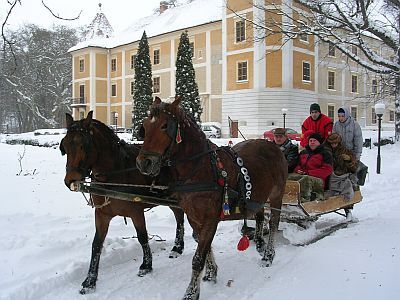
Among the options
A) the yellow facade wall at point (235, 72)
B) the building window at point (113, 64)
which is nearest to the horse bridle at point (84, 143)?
the yellow facade wall at point (235, 72)

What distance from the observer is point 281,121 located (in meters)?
35.8

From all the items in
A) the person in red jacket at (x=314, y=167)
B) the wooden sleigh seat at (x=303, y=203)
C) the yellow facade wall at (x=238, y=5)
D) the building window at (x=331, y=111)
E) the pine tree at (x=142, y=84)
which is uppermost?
the yellow facade wall at (x=238, y=5)

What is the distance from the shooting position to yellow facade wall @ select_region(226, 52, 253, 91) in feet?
121

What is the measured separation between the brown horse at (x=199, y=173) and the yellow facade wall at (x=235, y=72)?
1255 inches

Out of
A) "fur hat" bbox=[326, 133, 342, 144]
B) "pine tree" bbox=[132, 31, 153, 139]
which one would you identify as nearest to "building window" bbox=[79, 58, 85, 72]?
"pine tree" bbox=[132, 31, 153, 139]

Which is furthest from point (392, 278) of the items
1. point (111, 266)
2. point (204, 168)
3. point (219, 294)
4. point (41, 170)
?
point (41, 170)

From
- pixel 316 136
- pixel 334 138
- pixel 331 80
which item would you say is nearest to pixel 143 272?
pixel 316 136

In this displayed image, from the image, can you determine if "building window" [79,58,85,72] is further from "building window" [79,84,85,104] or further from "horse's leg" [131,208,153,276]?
"horse's leg" [131,208,153,276]

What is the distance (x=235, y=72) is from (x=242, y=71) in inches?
27.1

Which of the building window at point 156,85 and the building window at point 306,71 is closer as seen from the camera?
the building window at point 306,71

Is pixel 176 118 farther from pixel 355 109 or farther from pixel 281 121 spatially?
pixel 355 109

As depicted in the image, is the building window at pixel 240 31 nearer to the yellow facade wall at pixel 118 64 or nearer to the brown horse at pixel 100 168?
the yellow facade wall at pixel 118 64

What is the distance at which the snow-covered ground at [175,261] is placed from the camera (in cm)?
496

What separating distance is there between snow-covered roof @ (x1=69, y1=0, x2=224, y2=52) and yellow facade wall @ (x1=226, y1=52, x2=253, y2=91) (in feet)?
19.6
